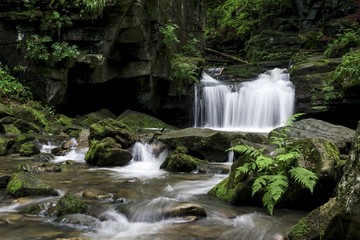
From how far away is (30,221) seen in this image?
16.4ft

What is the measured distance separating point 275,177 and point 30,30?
40.9 ft

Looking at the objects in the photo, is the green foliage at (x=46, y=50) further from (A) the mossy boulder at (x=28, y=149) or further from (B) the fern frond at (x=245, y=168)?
(B) the fern frond at (x=245, y=168)

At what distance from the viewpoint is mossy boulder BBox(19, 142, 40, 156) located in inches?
379

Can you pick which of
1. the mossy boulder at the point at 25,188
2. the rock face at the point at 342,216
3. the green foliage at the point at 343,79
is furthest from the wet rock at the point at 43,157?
the green foliage at the point at 343,79

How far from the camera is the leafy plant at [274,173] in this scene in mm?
5035

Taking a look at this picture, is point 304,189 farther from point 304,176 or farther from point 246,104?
point 246,104

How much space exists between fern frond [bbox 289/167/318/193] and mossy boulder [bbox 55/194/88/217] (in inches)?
118

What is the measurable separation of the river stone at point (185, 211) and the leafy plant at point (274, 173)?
780 millimetres

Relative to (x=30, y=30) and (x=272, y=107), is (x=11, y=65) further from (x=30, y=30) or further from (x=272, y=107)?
(x=272, y=107)

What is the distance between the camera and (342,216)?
3.43m

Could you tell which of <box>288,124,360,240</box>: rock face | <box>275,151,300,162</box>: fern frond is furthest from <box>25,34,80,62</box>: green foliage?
<box>288,124,360,240</box>: rock face

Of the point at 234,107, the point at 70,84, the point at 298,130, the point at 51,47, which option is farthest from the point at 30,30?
the point at 298,130

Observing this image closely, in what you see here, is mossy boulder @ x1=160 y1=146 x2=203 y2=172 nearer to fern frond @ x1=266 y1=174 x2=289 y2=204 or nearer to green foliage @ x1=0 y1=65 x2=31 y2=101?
fern frond @ x1=266 y1=174 x2=289 y2=204

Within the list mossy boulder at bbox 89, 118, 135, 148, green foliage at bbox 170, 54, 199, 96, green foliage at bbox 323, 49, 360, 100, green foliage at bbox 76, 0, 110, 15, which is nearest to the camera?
mossy boulder at bbox 89, 118, 135, 148
